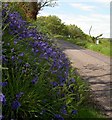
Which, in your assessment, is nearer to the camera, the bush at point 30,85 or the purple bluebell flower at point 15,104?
the purple bluebell flower at point 15,104

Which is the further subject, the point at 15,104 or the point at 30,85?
the point at 30,85

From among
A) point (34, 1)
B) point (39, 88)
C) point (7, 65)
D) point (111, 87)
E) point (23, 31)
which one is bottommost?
point (111, 87)

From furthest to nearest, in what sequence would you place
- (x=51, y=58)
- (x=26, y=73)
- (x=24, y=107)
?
(x=51, y=58) → (x=26, y=73) → (x=24, y=107)

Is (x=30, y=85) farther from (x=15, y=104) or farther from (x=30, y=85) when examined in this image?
(x=15, y=104)

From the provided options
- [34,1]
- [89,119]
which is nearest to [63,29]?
[34,1]

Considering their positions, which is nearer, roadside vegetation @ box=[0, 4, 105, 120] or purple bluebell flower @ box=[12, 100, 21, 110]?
purple bluebell flower @ box=[12, 100, 21, 110]

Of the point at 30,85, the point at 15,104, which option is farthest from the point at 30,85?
the point at 15,104

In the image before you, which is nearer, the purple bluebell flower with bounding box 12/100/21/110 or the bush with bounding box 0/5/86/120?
the purple bluebell flower with bounding box 12/100/21/110

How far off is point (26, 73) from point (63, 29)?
171 ft

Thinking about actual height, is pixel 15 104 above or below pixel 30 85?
below

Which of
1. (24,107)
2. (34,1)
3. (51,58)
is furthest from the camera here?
(34,1)

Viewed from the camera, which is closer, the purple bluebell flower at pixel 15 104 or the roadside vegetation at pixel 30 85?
the purple bluebell flower at pixel 15 104

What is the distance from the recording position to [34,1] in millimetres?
14547

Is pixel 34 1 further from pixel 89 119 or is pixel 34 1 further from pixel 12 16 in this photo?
pixel 89 119
